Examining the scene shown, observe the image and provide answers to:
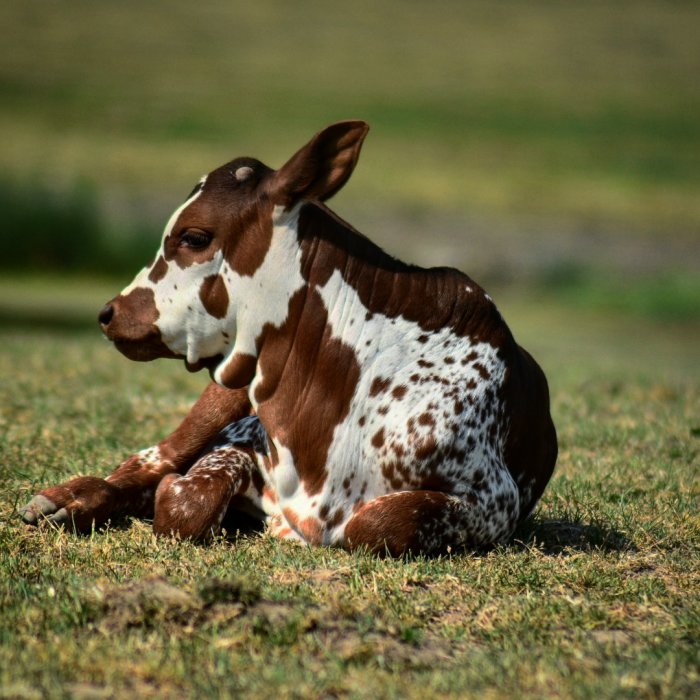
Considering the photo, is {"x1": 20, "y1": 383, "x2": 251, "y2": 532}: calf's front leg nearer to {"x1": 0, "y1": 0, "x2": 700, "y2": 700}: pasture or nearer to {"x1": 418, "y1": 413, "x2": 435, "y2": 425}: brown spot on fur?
{"x1": 0, "y1": 0, "x2": 700, "y2": 700}: pasture

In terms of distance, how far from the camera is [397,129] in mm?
46656

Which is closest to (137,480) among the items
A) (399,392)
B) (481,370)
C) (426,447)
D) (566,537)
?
(399,392)

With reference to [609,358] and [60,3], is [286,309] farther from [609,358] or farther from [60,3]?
[60,3]

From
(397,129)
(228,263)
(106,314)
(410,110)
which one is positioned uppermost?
(410,110)

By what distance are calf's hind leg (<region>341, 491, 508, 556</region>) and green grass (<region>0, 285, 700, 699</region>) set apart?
0.07 m

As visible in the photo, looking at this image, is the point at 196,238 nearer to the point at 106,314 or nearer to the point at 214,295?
the point at 214,295

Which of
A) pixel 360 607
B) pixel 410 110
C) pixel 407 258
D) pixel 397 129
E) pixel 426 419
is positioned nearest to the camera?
pixel 360 607

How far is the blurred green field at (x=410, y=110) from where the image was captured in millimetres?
30438

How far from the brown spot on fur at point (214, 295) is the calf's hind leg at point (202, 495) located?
2.15 feet

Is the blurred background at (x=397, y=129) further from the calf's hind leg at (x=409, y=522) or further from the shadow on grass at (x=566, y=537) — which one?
the calf's hind leg at (x=409, y=522)

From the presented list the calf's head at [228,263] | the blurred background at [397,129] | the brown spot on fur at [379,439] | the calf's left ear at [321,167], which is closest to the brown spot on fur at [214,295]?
the calf's head at [228,263]

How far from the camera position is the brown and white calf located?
16.6 ft

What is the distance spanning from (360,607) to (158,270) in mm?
1670

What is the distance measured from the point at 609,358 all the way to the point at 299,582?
37.6 feet
